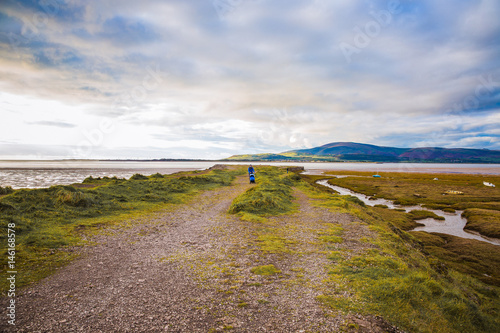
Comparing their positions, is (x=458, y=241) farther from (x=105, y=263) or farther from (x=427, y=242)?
(x=105, y=263)

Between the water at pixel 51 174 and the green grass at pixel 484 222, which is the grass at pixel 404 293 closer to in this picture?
the green grass at pixel 484 222

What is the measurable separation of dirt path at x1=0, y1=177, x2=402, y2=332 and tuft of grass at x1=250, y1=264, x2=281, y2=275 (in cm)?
19

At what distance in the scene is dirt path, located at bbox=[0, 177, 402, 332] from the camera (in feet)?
17.4

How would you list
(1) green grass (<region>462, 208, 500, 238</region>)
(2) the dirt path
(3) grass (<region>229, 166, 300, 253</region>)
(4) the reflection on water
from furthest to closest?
(4) the reflection on water, (1) green grass (<region>462, 208, 500, 238</region>), (3) grass (<region>229, 166, 300, 253</region>), (2) the dirt path

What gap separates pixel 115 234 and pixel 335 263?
35.8ft

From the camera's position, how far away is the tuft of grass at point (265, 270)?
7.99 m

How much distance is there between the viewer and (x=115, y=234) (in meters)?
11.8

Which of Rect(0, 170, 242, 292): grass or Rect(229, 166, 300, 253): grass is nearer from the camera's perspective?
Rect(0, 170, 242, 292): grass

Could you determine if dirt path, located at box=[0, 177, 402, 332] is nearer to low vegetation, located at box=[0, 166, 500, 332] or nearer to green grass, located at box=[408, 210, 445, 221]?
low vegetation, located at box=[0, 166, 500, 332]

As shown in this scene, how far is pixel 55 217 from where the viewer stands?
43.3 feet

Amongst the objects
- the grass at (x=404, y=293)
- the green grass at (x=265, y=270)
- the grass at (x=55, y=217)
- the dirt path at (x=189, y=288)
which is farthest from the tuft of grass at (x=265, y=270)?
the grass at (x=55, y=217)

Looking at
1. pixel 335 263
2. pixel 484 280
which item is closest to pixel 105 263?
pixel 335 263

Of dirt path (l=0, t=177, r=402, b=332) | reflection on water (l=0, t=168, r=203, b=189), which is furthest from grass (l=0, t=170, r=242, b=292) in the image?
reflection on water (l=0, t=168, r=203, b=189)

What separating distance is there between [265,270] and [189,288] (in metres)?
2.75
